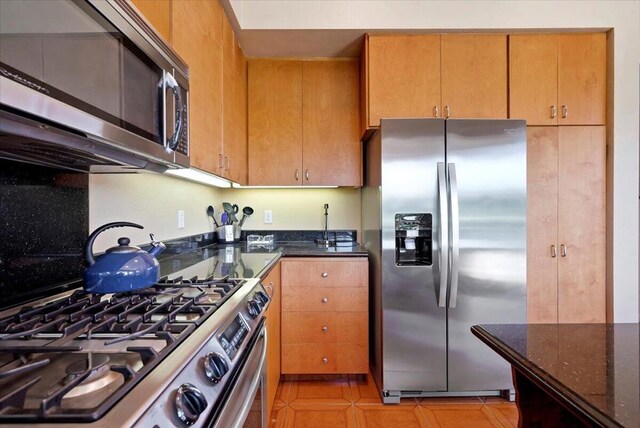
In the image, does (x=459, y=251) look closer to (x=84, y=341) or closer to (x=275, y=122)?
(x=275, y=122)

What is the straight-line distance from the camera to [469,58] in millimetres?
2164

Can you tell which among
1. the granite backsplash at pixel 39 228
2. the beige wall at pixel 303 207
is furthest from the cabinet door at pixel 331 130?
the granite backsplash at pixel 39 228

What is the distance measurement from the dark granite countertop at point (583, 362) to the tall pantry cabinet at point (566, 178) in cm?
144

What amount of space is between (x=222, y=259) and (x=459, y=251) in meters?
1.39

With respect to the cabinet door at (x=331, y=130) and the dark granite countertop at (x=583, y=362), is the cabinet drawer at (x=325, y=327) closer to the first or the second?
the cabinet door at (x=331, y=130)

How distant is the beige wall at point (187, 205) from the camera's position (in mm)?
1347

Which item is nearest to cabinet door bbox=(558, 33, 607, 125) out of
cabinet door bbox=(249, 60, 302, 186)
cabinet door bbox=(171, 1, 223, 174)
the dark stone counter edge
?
cabinet door bbox=(249, 60, 302, 186)

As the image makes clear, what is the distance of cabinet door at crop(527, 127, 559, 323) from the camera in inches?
85.7

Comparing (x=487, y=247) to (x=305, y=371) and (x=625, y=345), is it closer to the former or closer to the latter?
(x=625, y=345)

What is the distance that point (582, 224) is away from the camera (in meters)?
2.18

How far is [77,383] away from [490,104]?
244 centimetres

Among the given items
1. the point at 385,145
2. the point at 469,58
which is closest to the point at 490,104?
the point at 469,58

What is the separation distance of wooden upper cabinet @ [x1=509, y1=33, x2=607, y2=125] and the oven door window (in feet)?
7.18

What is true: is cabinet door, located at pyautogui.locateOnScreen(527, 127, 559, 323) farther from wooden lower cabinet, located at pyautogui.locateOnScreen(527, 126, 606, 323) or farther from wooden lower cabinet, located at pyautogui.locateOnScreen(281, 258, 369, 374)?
wooden lower cabinet, located at pyautogui.locateOnScreen(281, 258, 369, 374)
